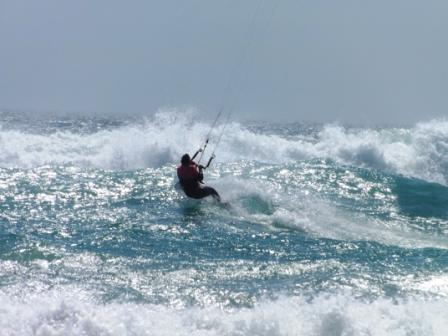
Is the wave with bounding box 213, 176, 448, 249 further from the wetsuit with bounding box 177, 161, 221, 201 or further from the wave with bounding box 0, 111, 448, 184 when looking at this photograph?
the wave with bounding box 0, 111, 448, 184

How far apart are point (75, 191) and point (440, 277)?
10946 millimetres

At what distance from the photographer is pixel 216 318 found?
800 cm

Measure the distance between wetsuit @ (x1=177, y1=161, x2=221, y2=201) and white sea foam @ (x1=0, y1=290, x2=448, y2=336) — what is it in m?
8.38

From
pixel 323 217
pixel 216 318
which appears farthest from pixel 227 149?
pixel 216 318

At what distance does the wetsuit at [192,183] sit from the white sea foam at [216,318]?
8.38m

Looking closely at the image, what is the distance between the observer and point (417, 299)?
9438 millimetres

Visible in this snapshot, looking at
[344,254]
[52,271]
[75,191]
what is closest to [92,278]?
[52,271]

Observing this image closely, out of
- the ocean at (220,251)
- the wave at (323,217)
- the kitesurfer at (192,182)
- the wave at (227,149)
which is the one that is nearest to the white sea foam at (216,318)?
the ocean at (220,251)

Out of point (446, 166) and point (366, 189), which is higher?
point (446, 166)

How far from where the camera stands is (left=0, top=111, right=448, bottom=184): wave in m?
26.0

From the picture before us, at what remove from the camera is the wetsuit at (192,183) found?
674 inches

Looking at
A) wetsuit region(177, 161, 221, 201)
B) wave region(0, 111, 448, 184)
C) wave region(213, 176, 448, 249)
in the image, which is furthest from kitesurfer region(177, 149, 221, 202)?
wave region(0, 111, 448, 184)

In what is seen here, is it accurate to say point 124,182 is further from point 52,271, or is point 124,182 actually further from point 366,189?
point 52,271

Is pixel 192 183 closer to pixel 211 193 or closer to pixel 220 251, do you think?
pixel 211 193
